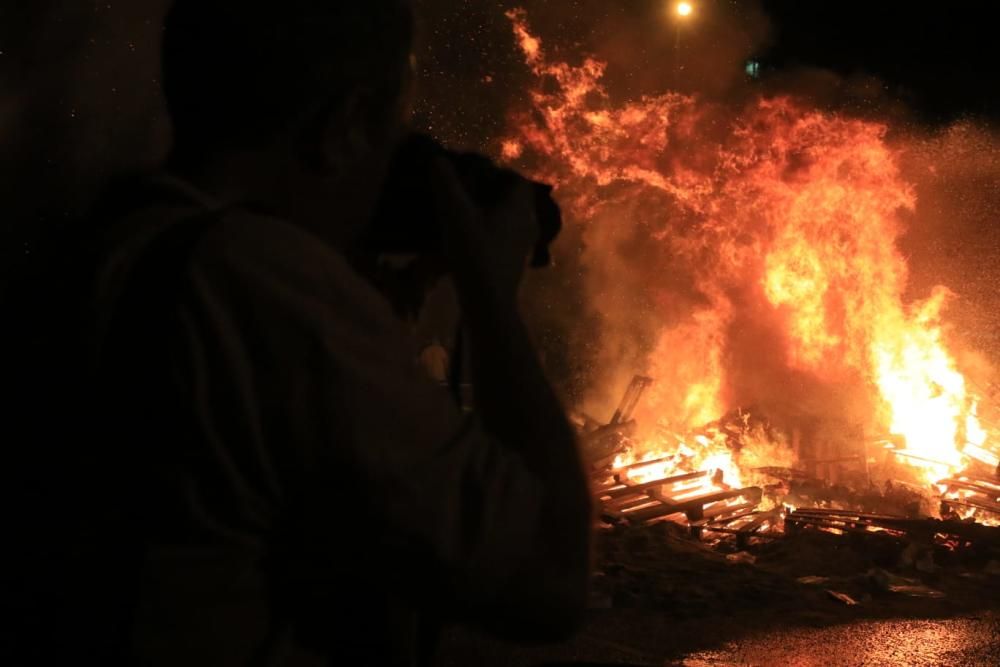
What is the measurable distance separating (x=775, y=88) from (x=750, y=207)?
2142 millimetres

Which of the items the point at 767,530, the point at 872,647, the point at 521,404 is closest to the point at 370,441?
the point at 521,404

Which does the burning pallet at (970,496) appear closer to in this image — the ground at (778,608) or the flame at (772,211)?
the ground at (778,608)

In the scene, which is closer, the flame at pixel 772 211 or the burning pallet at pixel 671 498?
the burning pallet at pixel 671 498

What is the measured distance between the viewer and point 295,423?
0.83 m

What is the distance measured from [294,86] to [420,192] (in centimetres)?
25

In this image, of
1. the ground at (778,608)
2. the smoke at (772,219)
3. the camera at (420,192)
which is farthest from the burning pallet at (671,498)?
the camera at (420,192)

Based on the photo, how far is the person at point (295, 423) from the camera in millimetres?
836

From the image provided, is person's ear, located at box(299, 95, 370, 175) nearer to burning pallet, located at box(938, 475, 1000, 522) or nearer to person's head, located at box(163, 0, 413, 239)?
person's head, located at box(163, 0, 413, 239)

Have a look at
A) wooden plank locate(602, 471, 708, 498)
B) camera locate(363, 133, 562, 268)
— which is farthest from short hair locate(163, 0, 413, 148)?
wooden plank locate(602, 471, 708, 498)

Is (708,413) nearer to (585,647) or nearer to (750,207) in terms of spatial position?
(750,207)

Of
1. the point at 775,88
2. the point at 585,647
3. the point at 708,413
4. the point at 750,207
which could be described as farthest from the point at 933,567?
the point at 775,88

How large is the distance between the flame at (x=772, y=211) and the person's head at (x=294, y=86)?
450 inches

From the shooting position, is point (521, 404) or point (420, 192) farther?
point (420, 192)

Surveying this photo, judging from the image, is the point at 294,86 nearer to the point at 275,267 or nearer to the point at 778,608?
the point at 275,267
